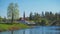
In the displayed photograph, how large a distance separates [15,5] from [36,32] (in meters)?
0.94

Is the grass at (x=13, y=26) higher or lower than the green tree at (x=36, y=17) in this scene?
lower

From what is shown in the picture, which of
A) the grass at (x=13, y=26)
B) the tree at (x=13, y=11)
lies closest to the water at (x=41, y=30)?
the grass at (x=13, y=26)

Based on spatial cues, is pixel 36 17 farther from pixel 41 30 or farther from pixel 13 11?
pixel 13 11

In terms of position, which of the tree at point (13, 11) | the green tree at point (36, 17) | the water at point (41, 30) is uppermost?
the tree at point (13, 11)

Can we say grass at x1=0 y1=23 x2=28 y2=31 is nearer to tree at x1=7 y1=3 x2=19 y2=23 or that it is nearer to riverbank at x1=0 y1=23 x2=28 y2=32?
riverbank at x1=0 y1=23 x2=28 y2=32

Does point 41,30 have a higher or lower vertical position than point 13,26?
lower

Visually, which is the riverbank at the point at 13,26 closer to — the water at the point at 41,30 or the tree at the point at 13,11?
the water at the point at 41,30

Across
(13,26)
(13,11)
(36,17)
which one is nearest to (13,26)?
(13,26)

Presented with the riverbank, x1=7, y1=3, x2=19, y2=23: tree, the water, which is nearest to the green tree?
the water

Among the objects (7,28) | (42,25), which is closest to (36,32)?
(42,25)

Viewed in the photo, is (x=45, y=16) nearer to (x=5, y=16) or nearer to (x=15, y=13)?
(x=15, y=13)

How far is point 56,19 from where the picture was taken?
409 centimetres

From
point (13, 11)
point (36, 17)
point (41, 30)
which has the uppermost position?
point (13, 11)

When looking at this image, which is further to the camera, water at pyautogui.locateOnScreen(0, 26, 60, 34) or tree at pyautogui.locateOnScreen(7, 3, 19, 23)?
tree at pyautogui.locateOnScreen(7, 3, 19, 23)
